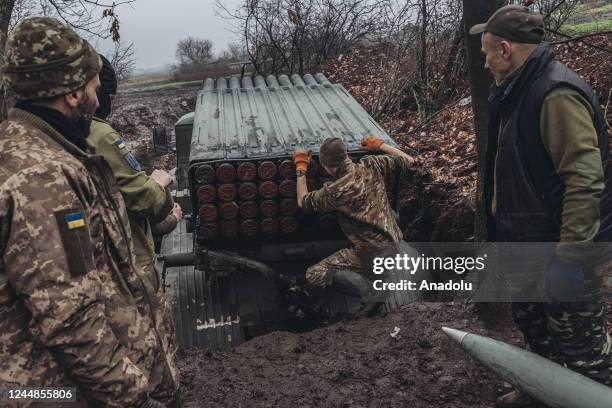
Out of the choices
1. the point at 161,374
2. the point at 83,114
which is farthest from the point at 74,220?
the point at 161,374

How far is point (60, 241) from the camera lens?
6.19 ft

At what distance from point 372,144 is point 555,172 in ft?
8.20

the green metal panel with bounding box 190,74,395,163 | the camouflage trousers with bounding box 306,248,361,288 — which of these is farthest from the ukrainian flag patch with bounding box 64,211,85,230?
the camouflage trousers with bounding box 306,248,361,288

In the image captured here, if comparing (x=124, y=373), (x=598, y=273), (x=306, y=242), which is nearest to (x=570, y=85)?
(x=598, y=273)

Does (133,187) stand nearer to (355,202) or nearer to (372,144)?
(355,202)

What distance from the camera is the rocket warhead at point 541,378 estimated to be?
2.96 meters

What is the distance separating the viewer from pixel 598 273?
3.01 meters

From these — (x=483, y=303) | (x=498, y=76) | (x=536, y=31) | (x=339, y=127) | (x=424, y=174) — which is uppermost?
(x=536, y=31)

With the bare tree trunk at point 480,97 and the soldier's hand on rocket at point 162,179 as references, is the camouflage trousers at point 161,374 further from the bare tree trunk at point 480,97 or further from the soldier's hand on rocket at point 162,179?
the bare tree trunk at point 480,97

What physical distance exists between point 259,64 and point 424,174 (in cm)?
903

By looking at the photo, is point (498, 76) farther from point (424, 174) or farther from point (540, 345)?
point (424, 174)

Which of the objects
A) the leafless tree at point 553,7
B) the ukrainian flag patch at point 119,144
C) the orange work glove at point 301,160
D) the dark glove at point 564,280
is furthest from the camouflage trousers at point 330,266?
the leafless tree at point 553,7

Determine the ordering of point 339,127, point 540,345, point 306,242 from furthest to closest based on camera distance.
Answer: point 339,127 < point 306,242 < point 540,345

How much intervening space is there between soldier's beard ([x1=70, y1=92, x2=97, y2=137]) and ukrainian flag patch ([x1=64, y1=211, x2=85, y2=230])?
1.50 feet
